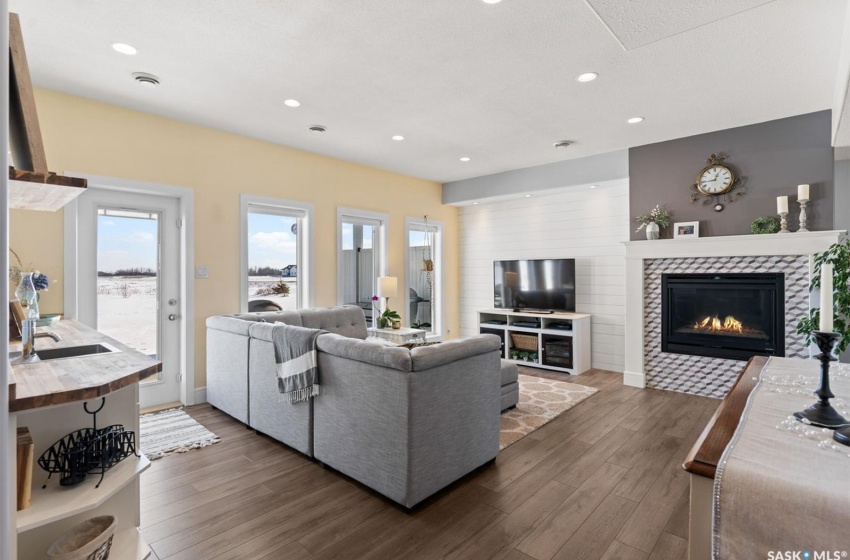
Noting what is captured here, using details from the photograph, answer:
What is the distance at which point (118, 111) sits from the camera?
3619mm

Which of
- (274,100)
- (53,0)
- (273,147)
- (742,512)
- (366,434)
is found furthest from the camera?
(273,147)

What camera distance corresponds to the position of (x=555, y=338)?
18.1 ft

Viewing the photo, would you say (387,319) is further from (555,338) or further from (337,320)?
(555,338)

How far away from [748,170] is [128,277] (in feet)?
19.8

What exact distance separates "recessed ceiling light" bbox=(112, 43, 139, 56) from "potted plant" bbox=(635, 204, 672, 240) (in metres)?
4.85

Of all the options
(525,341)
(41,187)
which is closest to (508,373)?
(525,341)

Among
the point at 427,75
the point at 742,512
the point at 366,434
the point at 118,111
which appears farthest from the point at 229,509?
the point at 118,111

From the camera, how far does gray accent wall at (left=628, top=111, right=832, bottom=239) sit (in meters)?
3.76

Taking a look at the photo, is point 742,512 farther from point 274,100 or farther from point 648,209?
point 648,209

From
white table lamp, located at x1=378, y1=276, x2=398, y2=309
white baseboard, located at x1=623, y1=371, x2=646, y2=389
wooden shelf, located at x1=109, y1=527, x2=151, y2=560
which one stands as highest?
white table lamp, located at x1=378, y1=276, x2=398, y2=309

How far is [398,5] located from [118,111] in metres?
2.87

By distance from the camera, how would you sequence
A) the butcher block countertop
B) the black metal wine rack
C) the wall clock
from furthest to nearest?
the wall clock < the black metal wine rack < the butcher block countertop

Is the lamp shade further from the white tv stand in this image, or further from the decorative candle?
the decorative candle

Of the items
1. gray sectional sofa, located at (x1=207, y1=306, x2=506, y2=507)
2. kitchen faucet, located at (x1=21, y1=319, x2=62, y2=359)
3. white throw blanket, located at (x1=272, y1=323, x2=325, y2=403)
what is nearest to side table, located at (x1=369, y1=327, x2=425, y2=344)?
gray sectional sofa, located at (x1=207, y1=306, x2=506, y2=507)
